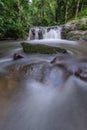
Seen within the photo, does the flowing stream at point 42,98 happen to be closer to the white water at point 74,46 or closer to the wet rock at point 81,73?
the wet rock at point 81,73

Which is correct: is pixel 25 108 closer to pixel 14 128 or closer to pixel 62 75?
pixel 14 128

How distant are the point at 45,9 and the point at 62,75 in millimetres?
20872

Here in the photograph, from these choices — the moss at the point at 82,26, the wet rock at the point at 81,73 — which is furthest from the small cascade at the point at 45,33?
the wet rock at the point at 81,73

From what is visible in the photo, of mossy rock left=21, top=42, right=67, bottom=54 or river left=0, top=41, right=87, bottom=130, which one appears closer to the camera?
river left=0, top=41, right=87, bottom=130

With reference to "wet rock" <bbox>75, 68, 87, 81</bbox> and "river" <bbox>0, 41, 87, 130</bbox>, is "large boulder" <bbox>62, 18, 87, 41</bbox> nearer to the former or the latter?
"wet rock" <bbox>75, 68, 87, 81</bbox>

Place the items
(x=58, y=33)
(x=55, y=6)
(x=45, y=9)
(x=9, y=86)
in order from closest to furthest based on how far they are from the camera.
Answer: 1. (x=9, y=86)
2. (x=58, y=33)
3. (x=55, y=6)
4. (x=45, y=9)

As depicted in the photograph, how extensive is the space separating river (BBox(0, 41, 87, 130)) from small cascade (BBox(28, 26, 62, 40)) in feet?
29.9

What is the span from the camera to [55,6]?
21.1 m

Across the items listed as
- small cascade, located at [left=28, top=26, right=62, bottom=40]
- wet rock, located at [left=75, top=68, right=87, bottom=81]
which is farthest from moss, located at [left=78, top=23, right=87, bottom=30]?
wet rock, located at [left=75, top=68, right=87, bottom=81]

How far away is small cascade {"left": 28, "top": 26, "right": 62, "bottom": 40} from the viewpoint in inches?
498

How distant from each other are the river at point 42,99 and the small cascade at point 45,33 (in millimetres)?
9124

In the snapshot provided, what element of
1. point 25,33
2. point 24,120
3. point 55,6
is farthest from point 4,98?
point 55,6

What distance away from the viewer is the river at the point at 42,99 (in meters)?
2.00

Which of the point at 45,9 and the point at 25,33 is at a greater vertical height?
the point at 45,9
